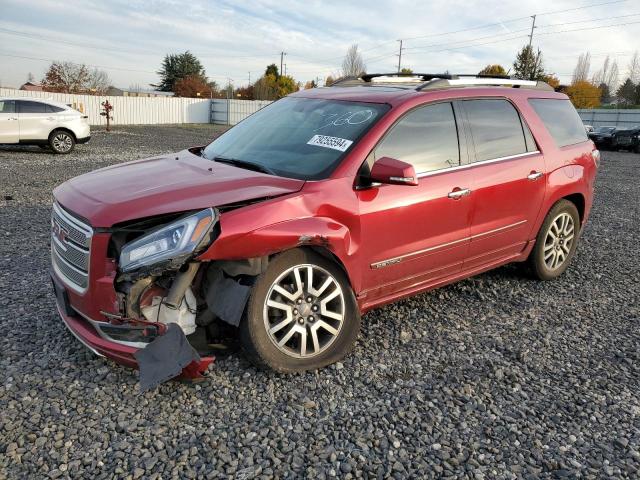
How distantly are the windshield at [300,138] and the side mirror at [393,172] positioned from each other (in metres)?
0.28

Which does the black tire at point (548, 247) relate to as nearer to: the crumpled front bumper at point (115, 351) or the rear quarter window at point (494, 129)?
the rear quarter window at point (494, 129)

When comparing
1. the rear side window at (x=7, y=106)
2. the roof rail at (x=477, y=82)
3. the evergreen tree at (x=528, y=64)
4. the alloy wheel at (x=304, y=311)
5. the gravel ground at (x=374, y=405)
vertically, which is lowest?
the gravel ground at (x=374, y=405)

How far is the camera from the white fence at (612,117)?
126 ft

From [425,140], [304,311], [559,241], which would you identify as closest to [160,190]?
[304,311]

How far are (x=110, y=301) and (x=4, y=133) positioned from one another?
14.5 metres

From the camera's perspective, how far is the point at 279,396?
121 inches

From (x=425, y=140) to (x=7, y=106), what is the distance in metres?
14.6

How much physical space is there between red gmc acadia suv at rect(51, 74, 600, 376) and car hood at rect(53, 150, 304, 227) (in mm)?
12

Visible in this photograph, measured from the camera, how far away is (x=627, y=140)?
1041 inches

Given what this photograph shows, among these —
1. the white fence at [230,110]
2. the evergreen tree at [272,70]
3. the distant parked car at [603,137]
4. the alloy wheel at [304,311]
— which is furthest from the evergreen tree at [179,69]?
the alloy wheel at [304,311]

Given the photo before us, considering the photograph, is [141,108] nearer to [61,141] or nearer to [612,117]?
[61,141]

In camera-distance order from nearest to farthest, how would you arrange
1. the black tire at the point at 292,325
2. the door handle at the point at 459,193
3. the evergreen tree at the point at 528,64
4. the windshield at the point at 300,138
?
the black tire at the point at 292,325 < the windshield at the point at 300,138 < the door handle at the point at 459,193 < the evergreen tree at the point at 528,64

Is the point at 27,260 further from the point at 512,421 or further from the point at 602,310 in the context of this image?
the point at 602,310

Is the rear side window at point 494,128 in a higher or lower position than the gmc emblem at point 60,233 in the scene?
higher
